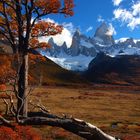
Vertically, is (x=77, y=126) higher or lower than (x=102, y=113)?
higher

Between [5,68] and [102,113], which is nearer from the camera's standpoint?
[5,68]

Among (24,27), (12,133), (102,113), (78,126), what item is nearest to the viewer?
(78,126)

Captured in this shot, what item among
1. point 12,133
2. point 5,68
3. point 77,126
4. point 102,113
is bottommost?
point 102,113

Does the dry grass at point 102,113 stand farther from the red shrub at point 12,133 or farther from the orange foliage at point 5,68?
the orange foliage at point 5,68

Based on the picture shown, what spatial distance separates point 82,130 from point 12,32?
49.6 ft

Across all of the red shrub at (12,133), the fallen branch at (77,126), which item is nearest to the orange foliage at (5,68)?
the red shrub at (12,133)

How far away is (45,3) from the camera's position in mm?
32312

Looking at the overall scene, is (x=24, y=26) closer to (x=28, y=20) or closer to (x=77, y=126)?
(x=28, y=20)

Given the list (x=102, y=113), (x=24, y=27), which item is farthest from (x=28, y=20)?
(x=102, y=113)

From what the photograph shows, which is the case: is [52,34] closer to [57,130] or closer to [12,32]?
[12,32]

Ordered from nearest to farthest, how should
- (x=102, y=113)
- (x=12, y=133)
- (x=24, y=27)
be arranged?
(x=12, y=133) < (x=24, y=27) < (x=102, y=113)

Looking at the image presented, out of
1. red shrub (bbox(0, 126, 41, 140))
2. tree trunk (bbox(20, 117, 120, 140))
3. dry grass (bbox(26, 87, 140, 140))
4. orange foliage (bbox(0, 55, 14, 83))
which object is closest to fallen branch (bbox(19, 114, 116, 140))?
Result: tree trunk (bbox(20, 117, 120, 140))

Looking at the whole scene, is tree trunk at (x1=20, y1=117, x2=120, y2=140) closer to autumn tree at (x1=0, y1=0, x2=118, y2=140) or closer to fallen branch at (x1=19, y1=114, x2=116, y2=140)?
fallen branch at (x1=19, y1=114, x2=116, y2=140)

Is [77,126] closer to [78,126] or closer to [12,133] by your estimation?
[78,126]
